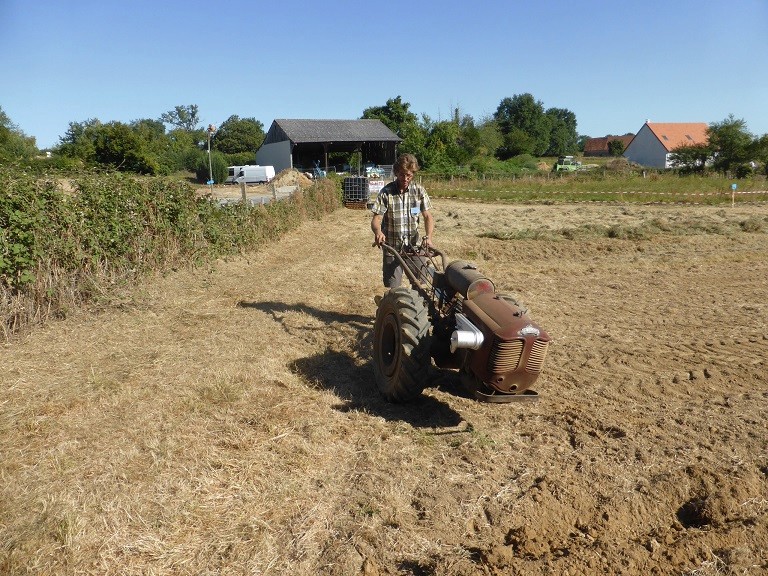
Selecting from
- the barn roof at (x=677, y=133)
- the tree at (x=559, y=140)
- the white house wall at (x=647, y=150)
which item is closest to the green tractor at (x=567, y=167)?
the white house wall at (x=647, y=150)

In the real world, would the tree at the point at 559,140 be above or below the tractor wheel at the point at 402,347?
above

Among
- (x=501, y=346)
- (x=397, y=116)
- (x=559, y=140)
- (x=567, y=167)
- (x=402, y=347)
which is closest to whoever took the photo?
(x=501, y=346)

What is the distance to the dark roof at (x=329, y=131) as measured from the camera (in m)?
47.7

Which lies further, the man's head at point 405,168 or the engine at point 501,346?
the man's head at point 405,168

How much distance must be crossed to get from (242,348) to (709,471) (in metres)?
4.12

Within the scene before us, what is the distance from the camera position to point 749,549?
299 centimetres

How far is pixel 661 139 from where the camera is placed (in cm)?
6116

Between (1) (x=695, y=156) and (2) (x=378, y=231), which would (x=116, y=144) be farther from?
(1) (x=695, y=156)

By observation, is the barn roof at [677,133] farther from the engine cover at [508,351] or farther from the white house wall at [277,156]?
the engine cover at [508,351]

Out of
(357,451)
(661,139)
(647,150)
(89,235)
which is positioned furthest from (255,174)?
(647,150)

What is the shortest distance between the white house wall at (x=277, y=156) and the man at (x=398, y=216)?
41.2 metres

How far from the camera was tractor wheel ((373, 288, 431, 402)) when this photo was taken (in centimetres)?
443

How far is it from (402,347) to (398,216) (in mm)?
2209

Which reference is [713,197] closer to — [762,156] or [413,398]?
[762,156]
